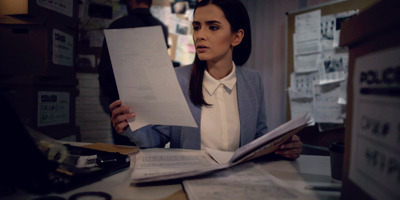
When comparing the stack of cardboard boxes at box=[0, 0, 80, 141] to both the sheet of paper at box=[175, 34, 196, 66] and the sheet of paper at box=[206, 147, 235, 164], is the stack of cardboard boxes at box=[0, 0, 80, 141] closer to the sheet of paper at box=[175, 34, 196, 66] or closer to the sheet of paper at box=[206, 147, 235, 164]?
the sheet of paper at box=[206, 147, 235, 164]

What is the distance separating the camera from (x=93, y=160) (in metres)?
0.53

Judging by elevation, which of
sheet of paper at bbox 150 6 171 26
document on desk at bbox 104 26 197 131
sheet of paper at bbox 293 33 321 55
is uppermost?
sheet of paper at bbox 150 6 171 26

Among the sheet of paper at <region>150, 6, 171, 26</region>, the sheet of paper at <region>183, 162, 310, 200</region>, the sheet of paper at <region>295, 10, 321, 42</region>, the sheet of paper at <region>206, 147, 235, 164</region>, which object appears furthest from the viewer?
the sheet of paper at <region>150, 6, 171, 26</region>

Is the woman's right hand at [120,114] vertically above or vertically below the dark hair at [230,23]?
below

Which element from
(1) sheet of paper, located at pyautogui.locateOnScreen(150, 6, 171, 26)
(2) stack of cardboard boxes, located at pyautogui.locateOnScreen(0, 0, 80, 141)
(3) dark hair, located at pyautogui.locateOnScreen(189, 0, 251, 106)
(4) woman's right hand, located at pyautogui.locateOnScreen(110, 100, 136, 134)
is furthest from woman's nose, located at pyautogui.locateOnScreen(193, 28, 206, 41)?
(1) sheet of paper, located at pyautogui.locateOnScreen(150, 6, 171, 26)

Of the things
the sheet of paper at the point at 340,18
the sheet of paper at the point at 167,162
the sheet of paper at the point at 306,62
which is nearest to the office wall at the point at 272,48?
the sheet of paper at the point at 306,62

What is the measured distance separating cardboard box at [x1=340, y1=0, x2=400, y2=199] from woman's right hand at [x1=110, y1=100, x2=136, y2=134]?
50 centimetres

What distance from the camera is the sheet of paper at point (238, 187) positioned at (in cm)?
37

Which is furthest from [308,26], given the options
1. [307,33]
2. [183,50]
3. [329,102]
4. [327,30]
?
[183,50]

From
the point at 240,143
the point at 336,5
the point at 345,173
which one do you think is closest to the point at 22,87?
the point at 240,143

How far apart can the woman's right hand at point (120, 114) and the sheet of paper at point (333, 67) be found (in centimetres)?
186

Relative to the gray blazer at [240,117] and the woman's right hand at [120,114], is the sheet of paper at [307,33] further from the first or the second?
the woman's right hand at [120,114]

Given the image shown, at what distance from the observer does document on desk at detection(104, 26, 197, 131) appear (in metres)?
0.45

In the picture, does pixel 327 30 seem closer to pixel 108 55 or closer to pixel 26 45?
pixel 108 55
